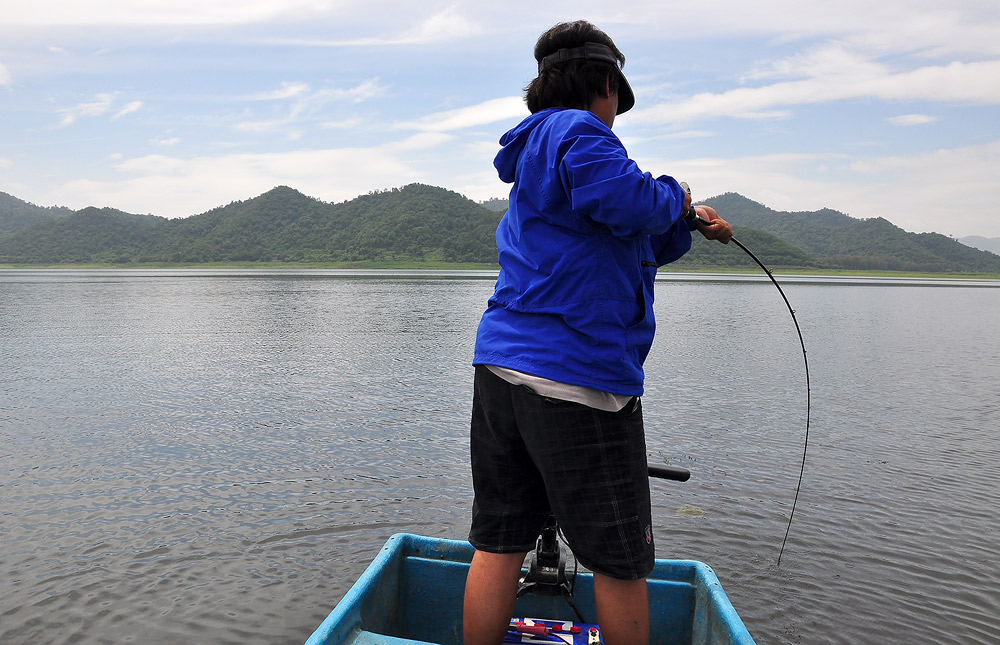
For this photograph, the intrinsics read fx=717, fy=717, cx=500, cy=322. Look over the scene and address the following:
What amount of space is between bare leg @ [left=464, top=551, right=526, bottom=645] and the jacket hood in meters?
1.21

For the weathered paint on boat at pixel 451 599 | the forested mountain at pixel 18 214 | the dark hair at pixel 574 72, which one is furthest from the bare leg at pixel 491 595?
the forested mountain at pixel 18 214

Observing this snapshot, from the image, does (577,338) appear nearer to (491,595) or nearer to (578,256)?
(578,256)

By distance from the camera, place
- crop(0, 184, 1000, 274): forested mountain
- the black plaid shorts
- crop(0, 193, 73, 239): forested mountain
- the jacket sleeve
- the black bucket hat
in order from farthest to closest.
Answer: crop(0, 193, 73, 239): forested mountain < crop(0, 184, 1000, 274): forested mountain < the black bucket hat < the black plaid shorts < the jacket sleeve

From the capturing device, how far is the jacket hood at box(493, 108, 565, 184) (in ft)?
7.14

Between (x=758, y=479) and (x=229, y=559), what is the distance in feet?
15.9

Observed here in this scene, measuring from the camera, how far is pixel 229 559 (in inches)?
195

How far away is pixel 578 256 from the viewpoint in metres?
2.04

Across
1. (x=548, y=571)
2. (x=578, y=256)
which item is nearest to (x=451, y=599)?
(x=548, y=571)

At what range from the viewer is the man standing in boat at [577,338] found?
198 cm

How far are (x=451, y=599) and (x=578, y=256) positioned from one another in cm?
167

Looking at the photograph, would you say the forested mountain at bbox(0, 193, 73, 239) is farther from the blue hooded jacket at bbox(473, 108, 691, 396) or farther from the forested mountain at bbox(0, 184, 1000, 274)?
the blue hooded jacket at bbox(473, 108, 691, 396)

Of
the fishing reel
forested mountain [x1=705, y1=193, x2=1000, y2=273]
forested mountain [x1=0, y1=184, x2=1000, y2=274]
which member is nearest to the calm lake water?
the fishing reel

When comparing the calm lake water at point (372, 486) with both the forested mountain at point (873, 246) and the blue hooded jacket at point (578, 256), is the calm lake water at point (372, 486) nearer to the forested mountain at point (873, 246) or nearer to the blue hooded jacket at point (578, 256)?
the blue hooded jacket at point (578, 256)

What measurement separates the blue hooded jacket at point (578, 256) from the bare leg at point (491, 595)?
65cm
